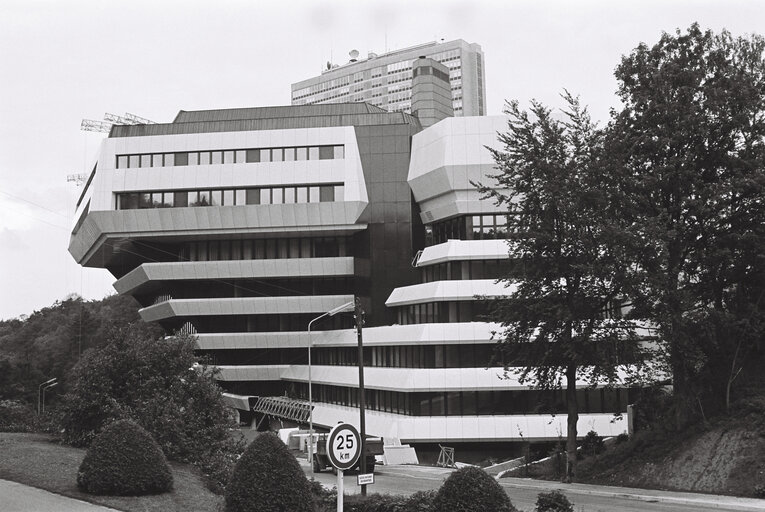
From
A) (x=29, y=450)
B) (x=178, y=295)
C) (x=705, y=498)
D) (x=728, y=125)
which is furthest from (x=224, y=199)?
(x=705, y=498)

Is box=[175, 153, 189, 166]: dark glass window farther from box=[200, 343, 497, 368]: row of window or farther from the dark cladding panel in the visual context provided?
box=[200, 343, 497, 368]: row of window

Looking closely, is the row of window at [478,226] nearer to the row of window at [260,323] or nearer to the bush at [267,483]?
the row of window at [260,323]

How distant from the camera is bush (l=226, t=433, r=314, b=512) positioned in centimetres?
1659

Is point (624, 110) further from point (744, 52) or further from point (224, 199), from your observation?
point (224, 199)

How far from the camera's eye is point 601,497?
25.5 meters

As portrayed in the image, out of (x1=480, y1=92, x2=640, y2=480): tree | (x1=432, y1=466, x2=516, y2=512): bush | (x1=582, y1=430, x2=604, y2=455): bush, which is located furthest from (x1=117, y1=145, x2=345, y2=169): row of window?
(x1=432, y1=466, x2=516, y2=512): bush

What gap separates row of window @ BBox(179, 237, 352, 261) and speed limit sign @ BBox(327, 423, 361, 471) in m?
54.4

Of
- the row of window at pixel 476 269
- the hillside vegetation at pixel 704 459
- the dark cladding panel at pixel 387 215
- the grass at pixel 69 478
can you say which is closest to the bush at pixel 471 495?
the grass at pixel 69 478

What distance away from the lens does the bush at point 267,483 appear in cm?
1659

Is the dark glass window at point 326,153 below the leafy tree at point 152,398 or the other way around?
the other way around

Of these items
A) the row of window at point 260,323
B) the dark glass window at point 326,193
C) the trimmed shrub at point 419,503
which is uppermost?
the dark glass window at point 326,193

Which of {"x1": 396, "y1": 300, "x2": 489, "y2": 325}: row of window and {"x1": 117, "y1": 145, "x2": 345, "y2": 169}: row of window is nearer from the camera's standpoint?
{"x1": 396, "y1": 300, "x2": 489, "y2": 325}: row of window

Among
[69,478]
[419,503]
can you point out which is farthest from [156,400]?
[419,503]

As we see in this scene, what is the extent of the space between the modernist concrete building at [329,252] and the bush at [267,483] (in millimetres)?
33498
